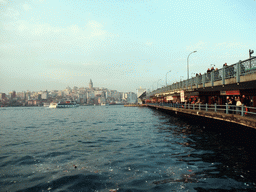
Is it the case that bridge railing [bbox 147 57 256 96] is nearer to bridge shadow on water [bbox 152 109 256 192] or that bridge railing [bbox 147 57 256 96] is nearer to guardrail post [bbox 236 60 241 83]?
guardrail post [bbox 236 60 241 83]

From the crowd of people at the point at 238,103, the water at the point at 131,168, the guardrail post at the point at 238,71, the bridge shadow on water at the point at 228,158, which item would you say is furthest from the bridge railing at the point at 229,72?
the water at the point at 131,168

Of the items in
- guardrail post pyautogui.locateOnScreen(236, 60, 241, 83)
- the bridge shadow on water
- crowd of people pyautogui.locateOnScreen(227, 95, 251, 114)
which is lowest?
the bridge shadow on water

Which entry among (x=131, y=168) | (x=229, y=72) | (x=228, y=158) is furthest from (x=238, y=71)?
(x=131, y=168)

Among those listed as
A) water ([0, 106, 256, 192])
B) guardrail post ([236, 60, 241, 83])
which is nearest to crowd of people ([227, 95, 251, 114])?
guardrail post ([236, 60, 241, 83])

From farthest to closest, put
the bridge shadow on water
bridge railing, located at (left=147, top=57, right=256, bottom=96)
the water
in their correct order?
bridge railing, located at (left=147, top=57, right=256, bottom=96) < the bridge shadow on water < the water

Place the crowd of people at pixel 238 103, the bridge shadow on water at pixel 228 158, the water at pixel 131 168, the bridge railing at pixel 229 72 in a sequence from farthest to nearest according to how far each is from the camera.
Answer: the crowd of people at pixel 238 103
the bridge railing at pixel 229 72
the bridge shadow on water at pixel 228 158
the water at pixel 131 168

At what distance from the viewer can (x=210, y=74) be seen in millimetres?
26953

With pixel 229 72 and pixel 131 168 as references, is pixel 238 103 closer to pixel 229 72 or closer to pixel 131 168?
pixel 229 72

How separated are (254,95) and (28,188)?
24428 mm

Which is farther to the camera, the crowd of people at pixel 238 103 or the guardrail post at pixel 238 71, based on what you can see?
the crowd of people at pixel 238 103

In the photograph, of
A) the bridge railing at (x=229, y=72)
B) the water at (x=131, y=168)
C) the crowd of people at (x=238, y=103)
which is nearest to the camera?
the water at (x=131, y=168)

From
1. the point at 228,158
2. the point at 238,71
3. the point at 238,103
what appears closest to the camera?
the point at 228,158

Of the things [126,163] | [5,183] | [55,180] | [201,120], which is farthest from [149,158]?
[201,120]

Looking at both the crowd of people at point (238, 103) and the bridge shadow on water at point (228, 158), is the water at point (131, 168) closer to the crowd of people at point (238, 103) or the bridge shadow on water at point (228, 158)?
the bridge shadow on water at point (228, 158)
